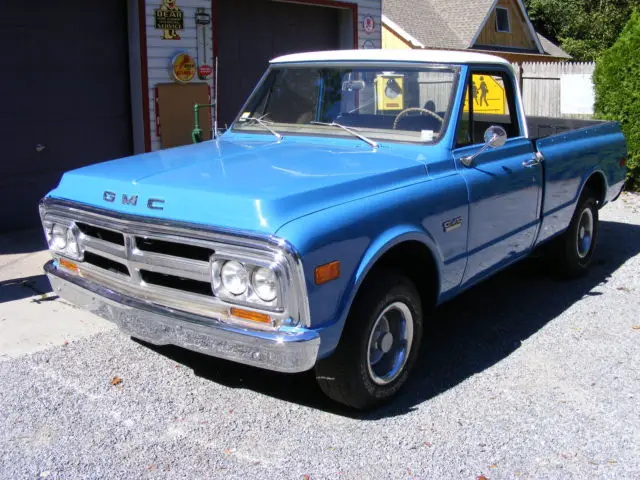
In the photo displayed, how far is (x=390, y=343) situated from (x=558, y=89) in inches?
465

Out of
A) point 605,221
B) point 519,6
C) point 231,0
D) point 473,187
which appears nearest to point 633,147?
point 605,221

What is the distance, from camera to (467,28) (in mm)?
30000

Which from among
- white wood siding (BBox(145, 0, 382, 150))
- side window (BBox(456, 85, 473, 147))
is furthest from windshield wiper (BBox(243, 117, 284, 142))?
white wood siding (BBox(145, 0, 382, 150))

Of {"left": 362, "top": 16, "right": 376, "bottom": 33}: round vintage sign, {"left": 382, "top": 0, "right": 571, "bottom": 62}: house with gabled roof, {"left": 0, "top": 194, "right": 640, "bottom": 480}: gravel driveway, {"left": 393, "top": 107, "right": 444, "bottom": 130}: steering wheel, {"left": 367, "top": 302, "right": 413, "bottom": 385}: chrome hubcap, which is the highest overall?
{"left": 382, "top": 0, "right": 571, "bottom": 62}: house with gabled roof

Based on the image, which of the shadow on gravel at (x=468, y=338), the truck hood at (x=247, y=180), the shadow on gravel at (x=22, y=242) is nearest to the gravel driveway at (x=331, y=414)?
the shadow on gravel at (x=468, y=338)

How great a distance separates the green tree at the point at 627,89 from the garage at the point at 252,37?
13.9 feet

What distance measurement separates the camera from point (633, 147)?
413 inches

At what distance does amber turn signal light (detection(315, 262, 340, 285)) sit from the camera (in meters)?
3.27

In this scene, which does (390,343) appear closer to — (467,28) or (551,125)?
(551,125)

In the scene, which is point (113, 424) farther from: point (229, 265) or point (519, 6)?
point (519, 6)

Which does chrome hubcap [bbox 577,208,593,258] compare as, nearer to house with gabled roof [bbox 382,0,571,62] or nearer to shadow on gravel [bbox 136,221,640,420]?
shadow on gravel [bbox 136,221,640,420]

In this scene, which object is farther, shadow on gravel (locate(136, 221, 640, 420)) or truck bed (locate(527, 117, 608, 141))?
truck bed (locate(527, 117, 608, 141))

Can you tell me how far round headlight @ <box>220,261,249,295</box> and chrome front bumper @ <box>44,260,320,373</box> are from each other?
0.18 m

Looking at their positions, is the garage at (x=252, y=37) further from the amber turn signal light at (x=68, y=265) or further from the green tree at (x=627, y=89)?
the amber turn signal light at (x=68, y=265)
